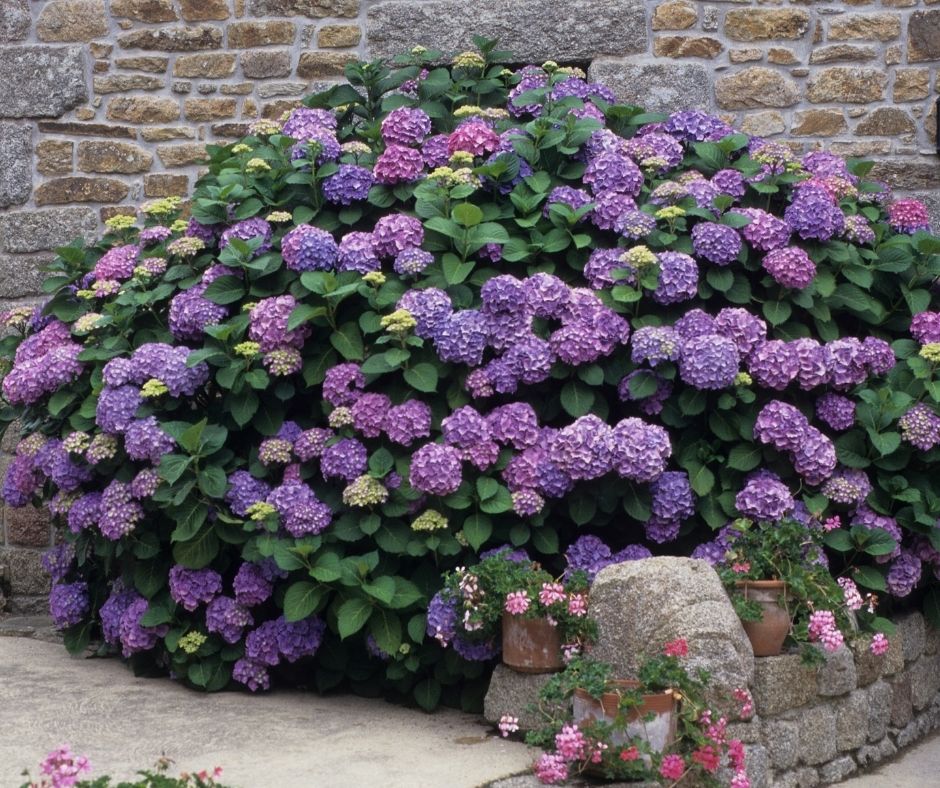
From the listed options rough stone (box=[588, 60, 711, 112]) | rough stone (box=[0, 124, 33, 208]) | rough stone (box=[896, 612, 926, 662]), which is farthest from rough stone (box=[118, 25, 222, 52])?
rough stone (box=[896, 612, 926, 662])

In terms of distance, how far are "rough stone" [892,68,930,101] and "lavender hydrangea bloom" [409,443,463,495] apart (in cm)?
314

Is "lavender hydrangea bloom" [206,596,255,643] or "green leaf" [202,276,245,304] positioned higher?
"green leaf" [202,276,245,304]

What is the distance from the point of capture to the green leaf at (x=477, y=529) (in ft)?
13.5

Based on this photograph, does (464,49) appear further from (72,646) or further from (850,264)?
(72,646)

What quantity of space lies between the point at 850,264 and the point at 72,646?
3.07 metres

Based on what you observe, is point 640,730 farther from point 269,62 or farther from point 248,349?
point 269,62


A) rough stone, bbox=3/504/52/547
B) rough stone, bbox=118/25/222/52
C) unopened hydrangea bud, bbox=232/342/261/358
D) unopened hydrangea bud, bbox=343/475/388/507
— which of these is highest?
rough stone, bbox=118/25/222/52

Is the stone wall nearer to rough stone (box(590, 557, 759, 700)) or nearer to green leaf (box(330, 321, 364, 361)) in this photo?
green leaf (box(330, 321, 364, 361))

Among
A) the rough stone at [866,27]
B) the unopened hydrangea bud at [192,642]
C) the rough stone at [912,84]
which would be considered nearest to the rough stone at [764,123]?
the rough stone at [866,27]

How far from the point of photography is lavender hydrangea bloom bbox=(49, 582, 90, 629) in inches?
194

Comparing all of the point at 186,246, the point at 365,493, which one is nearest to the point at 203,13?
the point at 186,246

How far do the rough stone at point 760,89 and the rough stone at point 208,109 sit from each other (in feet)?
7.37

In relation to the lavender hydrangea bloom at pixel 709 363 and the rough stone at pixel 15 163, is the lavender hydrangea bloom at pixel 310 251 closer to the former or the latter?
the lavender hydrangea bloom at pixel 709 363

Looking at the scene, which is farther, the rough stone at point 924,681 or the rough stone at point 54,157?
the rough stone at point 54,157
